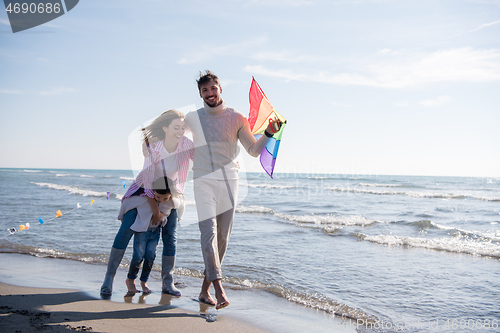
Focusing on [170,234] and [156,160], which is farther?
[170,234]

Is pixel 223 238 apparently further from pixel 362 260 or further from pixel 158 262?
pixel 362 260

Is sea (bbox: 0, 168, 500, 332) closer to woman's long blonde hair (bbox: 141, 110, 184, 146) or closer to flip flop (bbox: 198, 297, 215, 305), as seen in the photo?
flip flop (bbox: 198, 297, 215, 305)

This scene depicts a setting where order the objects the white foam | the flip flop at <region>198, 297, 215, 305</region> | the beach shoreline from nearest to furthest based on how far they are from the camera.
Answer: the beach shoreline
the flip flop at <region>198, 297, 215, 305</region>
the white foam

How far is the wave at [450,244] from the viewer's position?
644 centimetres

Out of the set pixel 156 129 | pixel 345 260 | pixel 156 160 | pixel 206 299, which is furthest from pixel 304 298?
pixel 156 129

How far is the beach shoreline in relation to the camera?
8.94 ft

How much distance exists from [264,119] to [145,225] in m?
1.62

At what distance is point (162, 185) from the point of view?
11.4ft

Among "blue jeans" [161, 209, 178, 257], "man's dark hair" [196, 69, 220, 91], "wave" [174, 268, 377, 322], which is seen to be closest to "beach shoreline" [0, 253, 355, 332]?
"wave" [174, 268, 377, 322]

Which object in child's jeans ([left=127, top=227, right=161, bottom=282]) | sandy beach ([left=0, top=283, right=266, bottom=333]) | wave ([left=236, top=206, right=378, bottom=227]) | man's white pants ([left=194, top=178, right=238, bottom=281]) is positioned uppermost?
man's white pants ([left=194, top=178, right=238, bottom=281])

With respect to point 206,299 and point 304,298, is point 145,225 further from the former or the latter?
point 304,298

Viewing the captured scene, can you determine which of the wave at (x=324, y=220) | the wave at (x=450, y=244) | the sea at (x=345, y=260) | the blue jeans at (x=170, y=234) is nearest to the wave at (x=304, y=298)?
the sea at (x=345, y=260)

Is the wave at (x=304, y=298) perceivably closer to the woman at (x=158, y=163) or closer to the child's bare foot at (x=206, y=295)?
the child's bare foot at (x=206, y=295)

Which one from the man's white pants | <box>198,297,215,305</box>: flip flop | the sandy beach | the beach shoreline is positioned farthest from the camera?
<box>198,297,215,305</box>: flip flop
